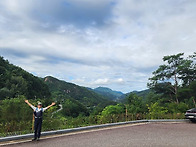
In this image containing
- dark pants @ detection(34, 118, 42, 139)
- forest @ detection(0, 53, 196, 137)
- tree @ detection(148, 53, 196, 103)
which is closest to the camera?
dark pants @ detection(34, 118, 42, 139)

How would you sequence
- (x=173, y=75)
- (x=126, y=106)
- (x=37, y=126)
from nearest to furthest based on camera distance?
(x=37, y=126) < (x=126, y=106) < (x=173, y=75)

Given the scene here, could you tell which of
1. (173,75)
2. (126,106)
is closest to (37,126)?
(126,106)

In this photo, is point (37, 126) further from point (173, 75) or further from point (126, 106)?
point (173, 75)

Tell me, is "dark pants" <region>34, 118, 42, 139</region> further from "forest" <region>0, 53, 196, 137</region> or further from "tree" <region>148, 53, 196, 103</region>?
"tree" <region>148, 53, 196, 103</region>

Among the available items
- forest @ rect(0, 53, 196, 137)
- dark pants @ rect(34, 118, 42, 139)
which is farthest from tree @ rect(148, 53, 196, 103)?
dark pants @ rect(34, 118, 42, 139)

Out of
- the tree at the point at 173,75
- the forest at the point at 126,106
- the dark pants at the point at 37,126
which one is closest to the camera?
the dark pants at the point at 37,126

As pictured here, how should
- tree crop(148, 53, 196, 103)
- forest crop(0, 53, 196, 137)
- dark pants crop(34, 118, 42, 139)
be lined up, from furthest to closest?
tree crop(148, 53, 196, 103) < forest crop(0, 53, 196, 137) < dark pants crop(34, 118, 42, 139)

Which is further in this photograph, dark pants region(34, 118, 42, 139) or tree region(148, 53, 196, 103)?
tree region(148, 53, 196, 103)

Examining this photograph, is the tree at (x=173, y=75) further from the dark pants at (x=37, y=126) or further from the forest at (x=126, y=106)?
the dark pants at (x=37, y=126)

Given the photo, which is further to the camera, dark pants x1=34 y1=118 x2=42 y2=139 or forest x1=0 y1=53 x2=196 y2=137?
forest x1=0 y1=53 x2=196 y2=137

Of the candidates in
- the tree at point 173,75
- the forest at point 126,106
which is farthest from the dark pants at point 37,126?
the tree at point 173,75

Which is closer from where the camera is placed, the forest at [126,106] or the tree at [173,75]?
the forest at [126,106]

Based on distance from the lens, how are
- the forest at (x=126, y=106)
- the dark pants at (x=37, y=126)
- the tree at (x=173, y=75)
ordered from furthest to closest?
the tree at (x=173, y=75) → the forest at (x=126, y=106) → the dark pants at (x=37, y=126)

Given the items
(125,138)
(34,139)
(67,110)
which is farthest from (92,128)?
(67,110)
